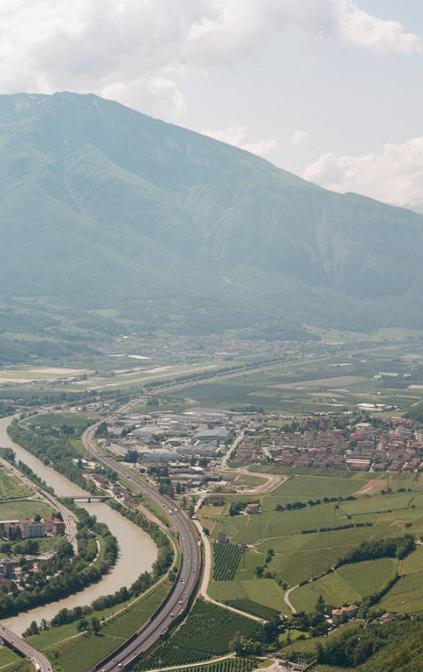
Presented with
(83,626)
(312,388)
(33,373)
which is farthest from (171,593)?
(33,373)

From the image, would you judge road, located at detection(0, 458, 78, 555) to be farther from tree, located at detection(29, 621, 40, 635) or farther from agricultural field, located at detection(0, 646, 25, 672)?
agricultural field, located at detection(0, 646, 25, 672)

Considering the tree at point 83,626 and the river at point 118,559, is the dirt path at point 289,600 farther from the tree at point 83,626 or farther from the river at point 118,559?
the tree at point 83,626

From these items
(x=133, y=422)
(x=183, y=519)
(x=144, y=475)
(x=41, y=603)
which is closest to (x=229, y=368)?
(x=133, y=422)

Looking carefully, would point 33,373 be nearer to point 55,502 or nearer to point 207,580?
point 55,502

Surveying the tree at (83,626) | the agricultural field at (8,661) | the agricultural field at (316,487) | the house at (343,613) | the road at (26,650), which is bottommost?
the agricultural field at (8,661)

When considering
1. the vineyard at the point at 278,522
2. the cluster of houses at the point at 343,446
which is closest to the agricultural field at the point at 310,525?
the vineyard at the point at 278,522

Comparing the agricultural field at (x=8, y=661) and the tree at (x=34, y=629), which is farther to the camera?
the tree at (x=34, y=629)
